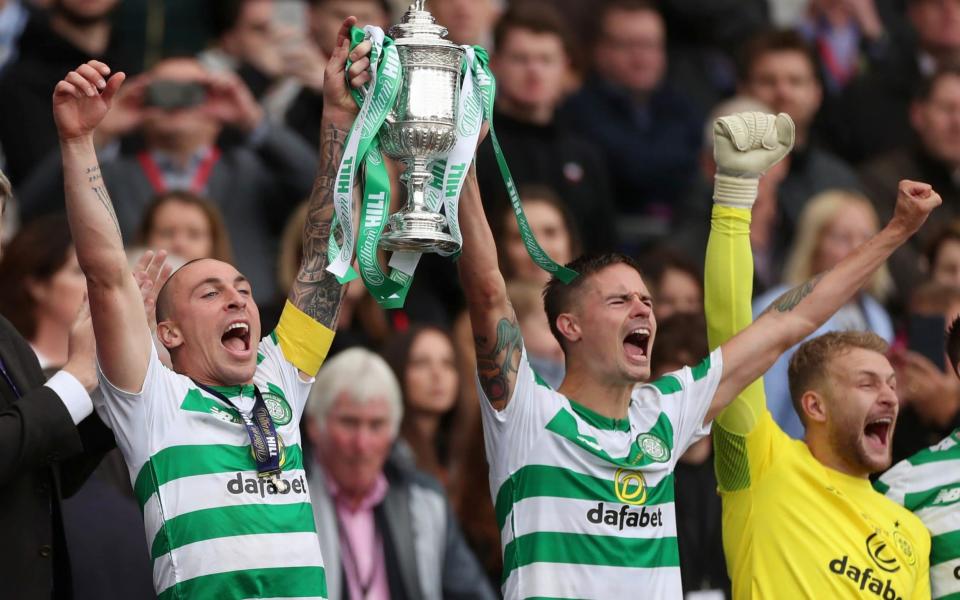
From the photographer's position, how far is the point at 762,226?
10312mm

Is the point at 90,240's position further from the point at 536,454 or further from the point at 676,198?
the point at 676,198

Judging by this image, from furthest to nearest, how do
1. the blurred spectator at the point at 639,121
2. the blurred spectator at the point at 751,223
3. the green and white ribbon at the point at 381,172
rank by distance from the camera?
the blurred spectator at the point at 639,121
the blurred spectator at the point at 751,223
the green and white ribbon at the point at 381,172

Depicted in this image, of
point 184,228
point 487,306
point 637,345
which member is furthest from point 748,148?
point 184,228

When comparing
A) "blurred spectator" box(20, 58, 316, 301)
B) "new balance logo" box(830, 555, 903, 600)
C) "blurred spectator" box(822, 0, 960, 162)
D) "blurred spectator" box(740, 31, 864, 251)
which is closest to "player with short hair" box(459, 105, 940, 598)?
"new balance logo" box(830, 555, 903, 600)

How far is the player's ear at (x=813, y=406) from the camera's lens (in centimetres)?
717

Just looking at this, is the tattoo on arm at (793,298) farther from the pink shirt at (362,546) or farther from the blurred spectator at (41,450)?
the blurred spectator at (41,450)

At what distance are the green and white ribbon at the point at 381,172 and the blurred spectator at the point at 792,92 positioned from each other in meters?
4.68

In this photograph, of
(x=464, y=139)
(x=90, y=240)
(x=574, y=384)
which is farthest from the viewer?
(x=574, y=384)

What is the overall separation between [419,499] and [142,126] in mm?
2486

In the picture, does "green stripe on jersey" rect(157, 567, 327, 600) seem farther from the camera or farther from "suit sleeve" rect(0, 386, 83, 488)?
the camera

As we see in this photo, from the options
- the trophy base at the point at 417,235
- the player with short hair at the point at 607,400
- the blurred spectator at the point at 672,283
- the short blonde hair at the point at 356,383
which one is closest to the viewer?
the trophy base at the point at 417,235

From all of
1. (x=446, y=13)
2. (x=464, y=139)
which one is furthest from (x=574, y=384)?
(x=446, y=13)

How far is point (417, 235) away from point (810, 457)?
6.35 ft

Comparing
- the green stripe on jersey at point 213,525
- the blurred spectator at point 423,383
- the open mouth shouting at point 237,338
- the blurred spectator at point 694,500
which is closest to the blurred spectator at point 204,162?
the blurred spectator at point 423,383
